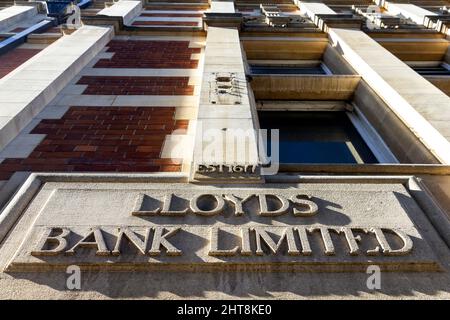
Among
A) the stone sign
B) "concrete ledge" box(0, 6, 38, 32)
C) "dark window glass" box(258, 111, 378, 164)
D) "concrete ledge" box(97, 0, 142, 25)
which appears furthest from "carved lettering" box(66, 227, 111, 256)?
"concrete ledge" box(0, 6, 38, 32)

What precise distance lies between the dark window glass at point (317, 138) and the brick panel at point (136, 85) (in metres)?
2.42

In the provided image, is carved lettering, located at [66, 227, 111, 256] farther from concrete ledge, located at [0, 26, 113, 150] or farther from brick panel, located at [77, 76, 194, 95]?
brick panel, located at [77, 76, 194, 95]

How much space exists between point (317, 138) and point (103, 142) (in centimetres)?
502

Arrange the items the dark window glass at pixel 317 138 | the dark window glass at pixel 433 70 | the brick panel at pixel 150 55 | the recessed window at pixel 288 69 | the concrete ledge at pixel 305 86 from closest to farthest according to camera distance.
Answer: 1. the dark window glass at pixel 317 138
2. the concrete ledge at pixel 305 86
3. the brick panel at pixel 150 55
4. the dark window glass at pixel 433 70
5. the recessed window at pixel 288 69

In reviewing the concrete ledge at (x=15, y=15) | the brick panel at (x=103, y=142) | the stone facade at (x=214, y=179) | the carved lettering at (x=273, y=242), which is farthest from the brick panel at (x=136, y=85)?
the concrete ledge at (x=15, y=15)

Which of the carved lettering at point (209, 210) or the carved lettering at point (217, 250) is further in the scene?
the carved lettering at point (209, 210)

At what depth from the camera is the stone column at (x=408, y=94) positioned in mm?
5662

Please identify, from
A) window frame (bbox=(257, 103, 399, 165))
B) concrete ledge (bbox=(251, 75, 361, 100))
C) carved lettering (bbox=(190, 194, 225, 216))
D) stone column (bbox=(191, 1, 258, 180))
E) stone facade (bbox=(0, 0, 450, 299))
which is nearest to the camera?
stone facade (bbox=(0, 0, 450, 299))

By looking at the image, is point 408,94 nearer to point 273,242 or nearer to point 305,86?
point 305,86

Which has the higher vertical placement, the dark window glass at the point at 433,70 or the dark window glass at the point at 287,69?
the dark window glass at the point at 287,69

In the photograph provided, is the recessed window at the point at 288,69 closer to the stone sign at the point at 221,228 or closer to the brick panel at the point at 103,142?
the brick panel at the point at 103,142

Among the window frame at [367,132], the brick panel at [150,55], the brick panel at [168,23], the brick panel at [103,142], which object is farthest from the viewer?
the brick panel at [168,23]

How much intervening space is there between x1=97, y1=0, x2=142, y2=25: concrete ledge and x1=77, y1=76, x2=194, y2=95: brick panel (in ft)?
18.7

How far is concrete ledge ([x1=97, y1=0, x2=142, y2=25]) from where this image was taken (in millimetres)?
13359
